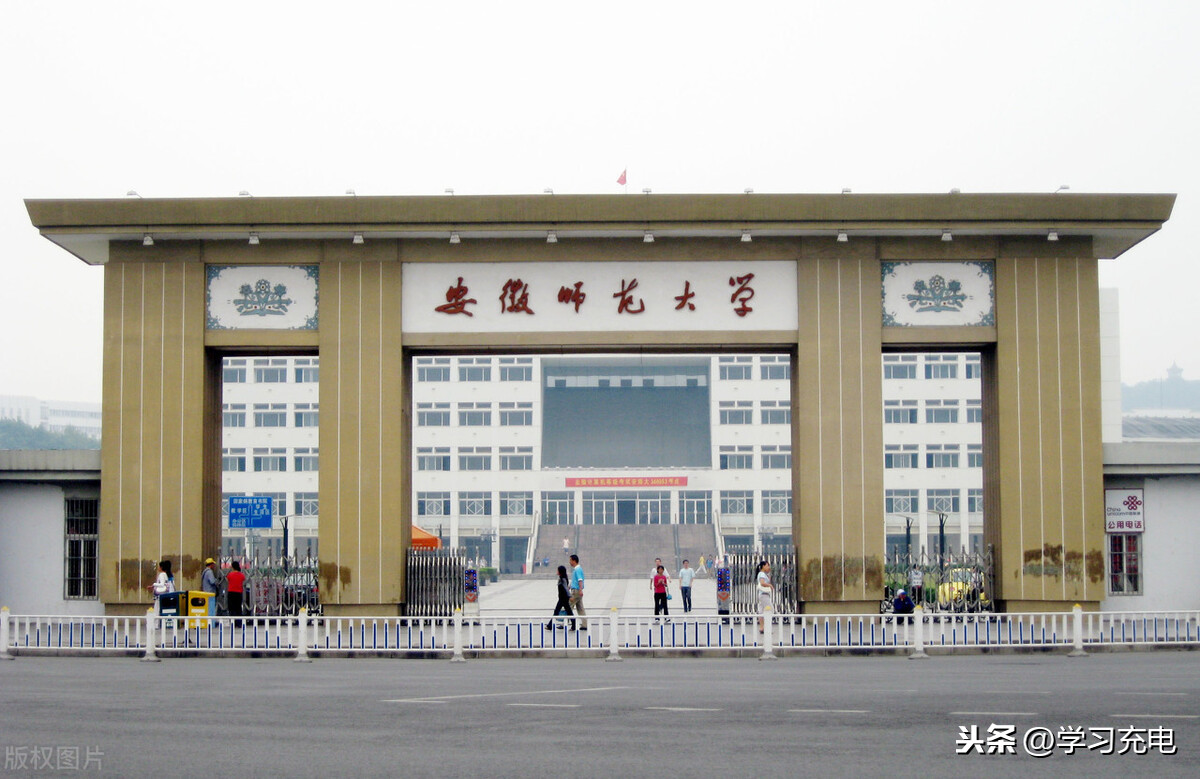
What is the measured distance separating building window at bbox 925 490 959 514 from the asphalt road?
4706 cm

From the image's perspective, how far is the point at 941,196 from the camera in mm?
22312

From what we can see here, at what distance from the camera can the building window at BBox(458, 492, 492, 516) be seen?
6631cm

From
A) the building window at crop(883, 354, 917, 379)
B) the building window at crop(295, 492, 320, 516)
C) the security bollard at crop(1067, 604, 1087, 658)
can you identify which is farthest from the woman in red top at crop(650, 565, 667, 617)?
the building window at crop(295, 492, 320, 516)

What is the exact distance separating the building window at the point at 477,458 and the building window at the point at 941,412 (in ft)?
78.4

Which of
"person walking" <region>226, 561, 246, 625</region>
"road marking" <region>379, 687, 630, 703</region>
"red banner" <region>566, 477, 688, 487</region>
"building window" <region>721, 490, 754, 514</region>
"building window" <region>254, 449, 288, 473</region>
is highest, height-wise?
"building window" <region>254, 449, 288, 473</region>

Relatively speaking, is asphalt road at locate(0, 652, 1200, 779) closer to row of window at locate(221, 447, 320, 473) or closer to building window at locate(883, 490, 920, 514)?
building window at locate(883, 490, 920, 514)

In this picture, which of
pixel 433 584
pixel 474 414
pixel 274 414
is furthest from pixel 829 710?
pixel 274 414

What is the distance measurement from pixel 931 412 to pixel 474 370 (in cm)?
2485

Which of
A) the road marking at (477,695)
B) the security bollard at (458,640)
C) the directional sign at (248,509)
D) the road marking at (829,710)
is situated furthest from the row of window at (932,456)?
the road marking at (829,710)

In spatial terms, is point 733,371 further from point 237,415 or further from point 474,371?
point 237,415

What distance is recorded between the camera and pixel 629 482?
69.0 m

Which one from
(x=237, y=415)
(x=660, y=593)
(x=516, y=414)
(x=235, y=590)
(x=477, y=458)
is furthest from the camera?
(x=516, y=414)

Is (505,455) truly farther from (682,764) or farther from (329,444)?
(682,764)

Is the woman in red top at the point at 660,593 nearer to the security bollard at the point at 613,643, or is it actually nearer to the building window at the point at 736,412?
the security bollard at the point at 613,643
